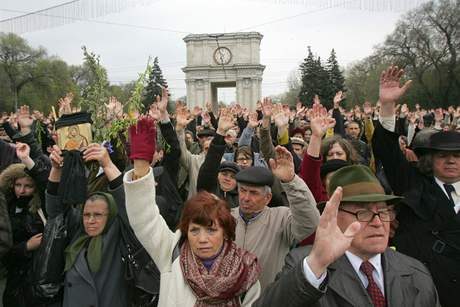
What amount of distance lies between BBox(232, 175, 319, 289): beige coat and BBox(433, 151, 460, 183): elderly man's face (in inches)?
51.9

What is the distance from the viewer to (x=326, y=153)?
505 centimetres

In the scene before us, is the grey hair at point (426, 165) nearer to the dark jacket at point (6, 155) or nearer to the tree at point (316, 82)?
the dark jacket at point (6, 155)

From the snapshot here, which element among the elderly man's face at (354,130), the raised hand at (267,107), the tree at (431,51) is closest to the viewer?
the raised hand at (267,107)

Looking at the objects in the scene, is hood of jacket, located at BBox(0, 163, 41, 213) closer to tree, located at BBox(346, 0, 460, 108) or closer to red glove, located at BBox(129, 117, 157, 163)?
red glove, located at BBox(129, 117, 157, 163)

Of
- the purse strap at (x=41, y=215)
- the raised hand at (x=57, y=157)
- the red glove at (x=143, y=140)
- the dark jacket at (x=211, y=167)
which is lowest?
the purse strap at (x=41, y=215)

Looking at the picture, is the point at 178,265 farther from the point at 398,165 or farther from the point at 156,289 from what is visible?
the point at 398,165

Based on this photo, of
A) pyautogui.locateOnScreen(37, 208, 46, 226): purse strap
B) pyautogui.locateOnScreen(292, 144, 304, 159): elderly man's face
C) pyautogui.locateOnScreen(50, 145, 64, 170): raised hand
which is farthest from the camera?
pyautogui.locateOnScreen(292, 144, 304, 159): elderly man's face

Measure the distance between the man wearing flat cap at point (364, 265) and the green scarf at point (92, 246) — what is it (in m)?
1.61

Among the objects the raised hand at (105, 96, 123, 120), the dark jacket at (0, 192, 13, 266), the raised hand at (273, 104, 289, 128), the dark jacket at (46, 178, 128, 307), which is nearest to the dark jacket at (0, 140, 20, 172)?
the dark jacket at (0, 192, 13, 266)

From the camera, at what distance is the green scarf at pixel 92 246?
345cm

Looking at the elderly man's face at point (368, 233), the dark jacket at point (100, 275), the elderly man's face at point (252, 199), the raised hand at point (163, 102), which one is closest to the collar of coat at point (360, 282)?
the elderly man's face at point (368, 233)

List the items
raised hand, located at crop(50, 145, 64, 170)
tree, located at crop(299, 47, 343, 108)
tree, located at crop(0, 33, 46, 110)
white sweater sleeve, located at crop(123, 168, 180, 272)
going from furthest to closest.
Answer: tree, located at crop(0, 33, 46, 110) → tree, located at crop(299, 47, 343, 108) → raised hand, located at crop(50, 145, 64, 170) → white sweater sleeve, located at crop(123, 168, 180, 272)

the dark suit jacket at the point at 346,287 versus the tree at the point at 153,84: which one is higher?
the tree at the point at 153,84

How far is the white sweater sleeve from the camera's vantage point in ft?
9.34
